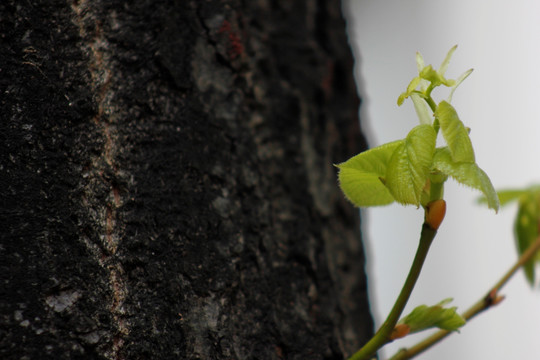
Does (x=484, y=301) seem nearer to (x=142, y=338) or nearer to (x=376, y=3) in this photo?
(x=142, y=338)

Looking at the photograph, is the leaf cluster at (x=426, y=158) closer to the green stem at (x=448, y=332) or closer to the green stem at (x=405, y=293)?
the green stem at (x=405, y=293)

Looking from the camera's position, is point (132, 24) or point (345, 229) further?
point (345, 229)

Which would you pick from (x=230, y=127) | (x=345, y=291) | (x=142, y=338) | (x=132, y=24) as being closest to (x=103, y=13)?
(x=132, y=24)

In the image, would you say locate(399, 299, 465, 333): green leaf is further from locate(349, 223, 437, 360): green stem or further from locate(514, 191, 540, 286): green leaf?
locate(514, 191, 540, 286): green leaf

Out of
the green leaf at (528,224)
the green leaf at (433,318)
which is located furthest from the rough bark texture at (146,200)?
the green leaf at (528,224)

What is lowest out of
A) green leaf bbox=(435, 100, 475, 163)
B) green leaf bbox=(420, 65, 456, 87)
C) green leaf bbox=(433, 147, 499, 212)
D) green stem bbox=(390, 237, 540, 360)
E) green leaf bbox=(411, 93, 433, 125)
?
green stem bbox=(390, 237, 540, 360)

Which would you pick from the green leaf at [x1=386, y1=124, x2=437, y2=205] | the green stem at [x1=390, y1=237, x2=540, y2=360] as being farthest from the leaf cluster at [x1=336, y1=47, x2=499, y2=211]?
the green stem at [x1=390, y1=237, x2=540, y2=360]

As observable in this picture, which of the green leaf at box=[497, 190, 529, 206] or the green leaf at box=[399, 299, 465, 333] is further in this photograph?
the green leaf at box=[497, 190, 529, 206]

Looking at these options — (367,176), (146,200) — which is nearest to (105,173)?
(146,200)

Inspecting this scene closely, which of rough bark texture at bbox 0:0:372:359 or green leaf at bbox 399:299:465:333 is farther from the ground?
rough bark texture at bbox 0:0:372:359
